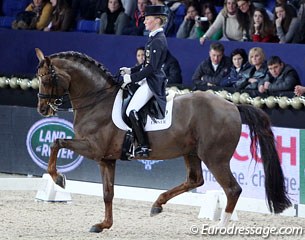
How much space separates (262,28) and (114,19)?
2.77m

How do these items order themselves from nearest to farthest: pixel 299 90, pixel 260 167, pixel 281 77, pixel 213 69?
1. pixel 299 90
2. pixel 260 167
3. pixel 281 77
4. pixel 213 69

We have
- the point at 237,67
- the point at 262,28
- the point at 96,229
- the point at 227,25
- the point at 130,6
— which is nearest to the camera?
the point at 96,229

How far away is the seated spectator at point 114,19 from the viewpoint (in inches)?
611

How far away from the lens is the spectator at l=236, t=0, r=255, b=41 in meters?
14.1

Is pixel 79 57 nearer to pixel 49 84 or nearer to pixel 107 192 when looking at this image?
pixel 49 84

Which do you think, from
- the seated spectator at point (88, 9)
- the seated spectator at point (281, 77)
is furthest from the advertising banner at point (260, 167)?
the seated spectator at point (88, 9)

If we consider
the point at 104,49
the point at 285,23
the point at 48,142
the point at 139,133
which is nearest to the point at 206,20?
the point at 285,23

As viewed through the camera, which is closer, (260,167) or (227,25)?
(260,167)

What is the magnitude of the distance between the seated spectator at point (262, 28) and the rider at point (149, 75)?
10.3 ft

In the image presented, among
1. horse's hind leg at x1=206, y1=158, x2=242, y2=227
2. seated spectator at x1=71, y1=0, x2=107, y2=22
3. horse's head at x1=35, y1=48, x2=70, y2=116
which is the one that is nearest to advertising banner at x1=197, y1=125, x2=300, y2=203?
horse's hind leg at x1=206, y1=158, x2=242, y2=227

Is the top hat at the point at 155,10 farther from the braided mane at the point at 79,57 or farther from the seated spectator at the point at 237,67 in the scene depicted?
the seated spectator at the point at 237,67

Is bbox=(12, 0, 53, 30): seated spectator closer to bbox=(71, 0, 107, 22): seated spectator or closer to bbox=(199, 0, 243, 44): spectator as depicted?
bbox=(71, 0, 107, 22): seated spectator

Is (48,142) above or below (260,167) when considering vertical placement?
below

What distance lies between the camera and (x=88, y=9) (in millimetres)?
16438
